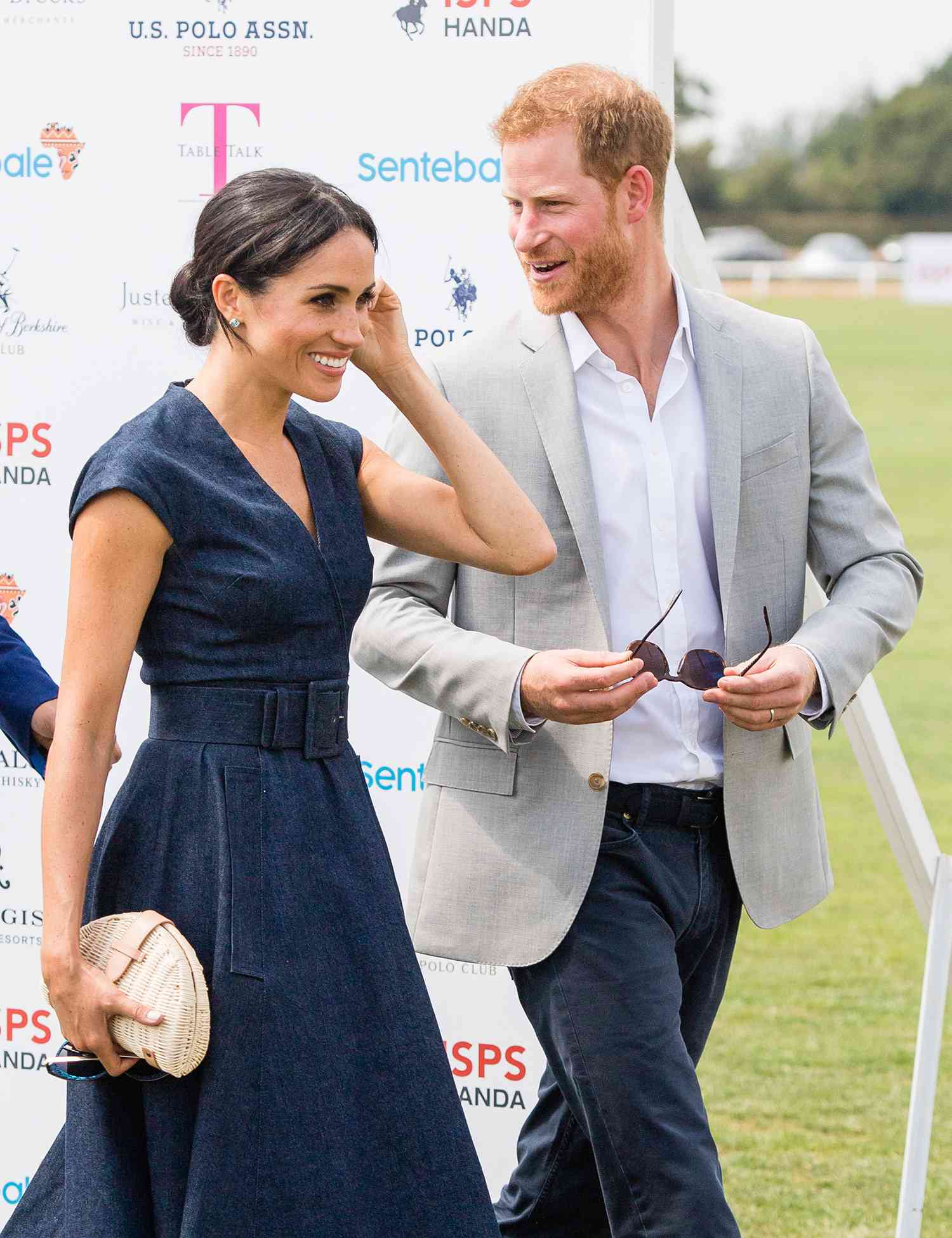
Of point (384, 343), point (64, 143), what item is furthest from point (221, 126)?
point (384, 343)

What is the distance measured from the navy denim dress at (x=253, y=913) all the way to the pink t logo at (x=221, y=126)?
1.42 metres


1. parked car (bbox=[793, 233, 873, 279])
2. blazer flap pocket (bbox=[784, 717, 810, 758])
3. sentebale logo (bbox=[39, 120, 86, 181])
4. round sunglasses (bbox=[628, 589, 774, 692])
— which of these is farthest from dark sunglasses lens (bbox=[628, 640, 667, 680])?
parked car (bbox=[793, 233, 873, 279])

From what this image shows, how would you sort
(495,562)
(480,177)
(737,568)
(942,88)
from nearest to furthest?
(495,562)
(737,568)
(480,177)
(942,88)

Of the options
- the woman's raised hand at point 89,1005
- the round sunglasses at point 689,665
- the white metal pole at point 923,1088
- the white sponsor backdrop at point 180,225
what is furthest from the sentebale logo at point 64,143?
the white metal pole at point 923,1088

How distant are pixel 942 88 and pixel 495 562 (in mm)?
68502

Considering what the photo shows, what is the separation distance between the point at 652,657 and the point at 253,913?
2.34 ft

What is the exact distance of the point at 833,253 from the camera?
2202 inches

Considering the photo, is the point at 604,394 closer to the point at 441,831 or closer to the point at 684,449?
the point at 684,449

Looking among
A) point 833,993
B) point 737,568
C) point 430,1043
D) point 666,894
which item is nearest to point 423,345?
point 737,568

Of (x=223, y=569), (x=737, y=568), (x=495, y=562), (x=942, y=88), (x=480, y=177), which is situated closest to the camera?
(x=223, y=569)

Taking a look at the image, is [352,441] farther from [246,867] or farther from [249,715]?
[246,867]

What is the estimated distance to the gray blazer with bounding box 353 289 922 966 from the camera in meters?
2.75

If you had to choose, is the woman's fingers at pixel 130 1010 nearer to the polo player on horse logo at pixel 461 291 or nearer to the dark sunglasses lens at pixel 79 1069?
the dark sunglasses lens at pixel 79 1069

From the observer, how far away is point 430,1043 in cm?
240
